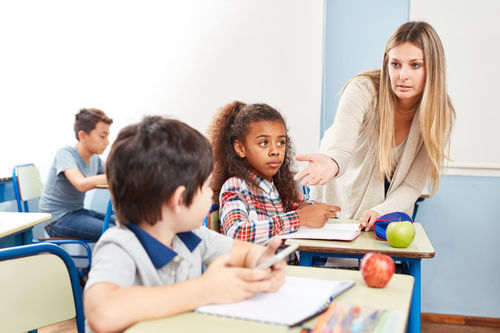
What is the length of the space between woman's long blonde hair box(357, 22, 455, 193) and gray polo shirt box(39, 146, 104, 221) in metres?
2.10

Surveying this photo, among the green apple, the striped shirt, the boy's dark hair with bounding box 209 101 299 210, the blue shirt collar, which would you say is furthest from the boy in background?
the blue shirt collar

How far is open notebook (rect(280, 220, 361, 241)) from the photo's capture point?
5.10 feet

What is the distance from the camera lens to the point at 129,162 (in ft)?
3.00

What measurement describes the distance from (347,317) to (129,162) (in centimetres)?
49

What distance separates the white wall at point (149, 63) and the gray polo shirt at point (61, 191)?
23.5 inches

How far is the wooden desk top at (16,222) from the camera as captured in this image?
5.76 ft

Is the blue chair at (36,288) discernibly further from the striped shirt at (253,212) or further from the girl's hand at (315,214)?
the girl's hand at (315,214)

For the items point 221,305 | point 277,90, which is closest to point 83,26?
point 277,90

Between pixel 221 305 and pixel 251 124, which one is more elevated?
pixel 251 124

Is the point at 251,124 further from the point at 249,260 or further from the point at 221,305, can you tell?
the point at 221,305

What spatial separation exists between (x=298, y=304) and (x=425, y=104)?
117cm

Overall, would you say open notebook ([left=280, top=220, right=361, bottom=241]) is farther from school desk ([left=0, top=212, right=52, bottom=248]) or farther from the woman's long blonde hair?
school desk ([left=0, top=212, right=52, bottom=248])

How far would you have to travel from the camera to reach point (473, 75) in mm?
2867

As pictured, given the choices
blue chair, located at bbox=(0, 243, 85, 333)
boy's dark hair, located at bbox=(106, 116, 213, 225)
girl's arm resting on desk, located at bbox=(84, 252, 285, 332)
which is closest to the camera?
girl's arm resting on desk, located at bbox=(84, 252, 285, 332)
